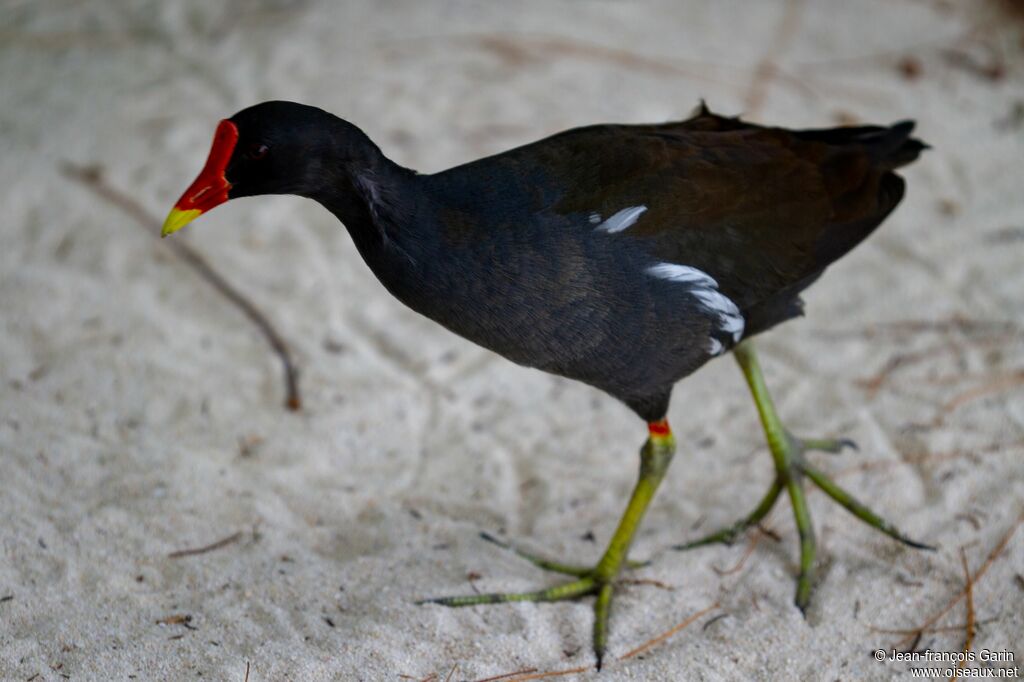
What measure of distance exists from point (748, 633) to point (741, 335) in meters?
0.75

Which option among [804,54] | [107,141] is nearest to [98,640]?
[107,141]

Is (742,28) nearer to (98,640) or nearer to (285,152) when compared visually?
(285,152)

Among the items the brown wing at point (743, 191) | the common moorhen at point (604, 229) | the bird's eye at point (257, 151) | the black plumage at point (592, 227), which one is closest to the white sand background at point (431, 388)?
the common moorhen at point (604, 229)

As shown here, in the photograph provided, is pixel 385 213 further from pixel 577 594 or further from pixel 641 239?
pixel 577 594

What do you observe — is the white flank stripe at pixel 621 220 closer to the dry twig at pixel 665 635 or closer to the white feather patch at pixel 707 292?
the white feather patch at pixel 707 292

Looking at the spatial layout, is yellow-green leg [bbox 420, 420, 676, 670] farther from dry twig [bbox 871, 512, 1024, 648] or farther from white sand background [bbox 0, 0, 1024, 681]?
dry twig [bbox 871, 512, 1024, 648]

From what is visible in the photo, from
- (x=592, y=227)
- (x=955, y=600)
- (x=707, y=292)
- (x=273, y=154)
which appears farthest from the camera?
(x=955, y=600)

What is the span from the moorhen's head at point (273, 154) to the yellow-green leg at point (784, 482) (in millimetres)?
1317

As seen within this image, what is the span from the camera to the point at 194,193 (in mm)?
2375

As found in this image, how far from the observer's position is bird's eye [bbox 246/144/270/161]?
234 cm

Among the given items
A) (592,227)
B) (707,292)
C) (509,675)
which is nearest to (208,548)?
(509,675)

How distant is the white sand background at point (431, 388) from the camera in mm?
2713

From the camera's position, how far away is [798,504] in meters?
3.07

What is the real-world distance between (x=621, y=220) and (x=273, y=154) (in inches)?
31.5
